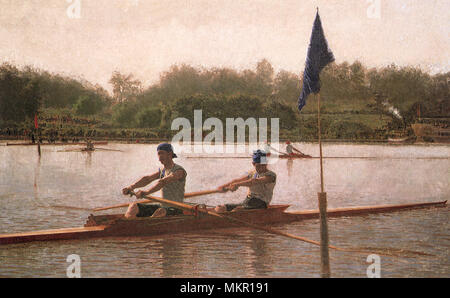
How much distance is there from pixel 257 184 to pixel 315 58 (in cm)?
289

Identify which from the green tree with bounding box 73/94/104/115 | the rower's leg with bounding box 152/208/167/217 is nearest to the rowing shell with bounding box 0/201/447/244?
the rower's leg with bounding box 152/208/167/217

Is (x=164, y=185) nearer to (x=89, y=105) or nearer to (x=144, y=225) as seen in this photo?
(x=144, y=225)

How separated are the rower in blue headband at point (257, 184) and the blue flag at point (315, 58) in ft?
6.12

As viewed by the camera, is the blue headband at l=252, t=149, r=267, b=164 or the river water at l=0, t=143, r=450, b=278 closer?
the river water at l=0, t=143, r=450, b=278

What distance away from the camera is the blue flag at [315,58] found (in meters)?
7.08

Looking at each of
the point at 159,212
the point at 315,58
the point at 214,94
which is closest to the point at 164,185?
the point at 159,212

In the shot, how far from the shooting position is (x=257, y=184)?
909 cm

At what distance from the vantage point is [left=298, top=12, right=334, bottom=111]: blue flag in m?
7.08

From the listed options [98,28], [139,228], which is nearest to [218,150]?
[98,28]

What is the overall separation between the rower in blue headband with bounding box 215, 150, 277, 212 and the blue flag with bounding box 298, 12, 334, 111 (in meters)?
1.87

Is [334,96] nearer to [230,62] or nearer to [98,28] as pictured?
[230,62]

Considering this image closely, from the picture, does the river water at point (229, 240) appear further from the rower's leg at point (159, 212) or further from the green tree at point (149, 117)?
the green tree at point (149, 117)

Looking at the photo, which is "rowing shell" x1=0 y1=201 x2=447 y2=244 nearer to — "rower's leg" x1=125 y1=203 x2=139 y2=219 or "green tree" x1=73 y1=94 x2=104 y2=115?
"rower's leg" x1=125 y1=203 x2=139 y2=219

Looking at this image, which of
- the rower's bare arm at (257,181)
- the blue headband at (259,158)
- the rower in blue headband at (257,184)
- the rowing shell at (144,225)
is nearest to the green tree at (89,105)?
the rowing shell at (144,225)
